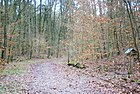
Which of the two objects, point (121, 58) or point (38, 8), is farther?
point (38, 8)

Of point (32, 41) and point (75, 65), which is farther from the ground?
point (32, 41)

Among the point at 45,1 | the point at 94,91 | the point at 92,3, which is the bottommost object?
the point at 94,91

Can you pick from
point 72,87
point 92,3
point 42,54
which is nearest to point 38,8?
point 42,54

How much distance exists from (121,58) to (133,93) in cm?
1273

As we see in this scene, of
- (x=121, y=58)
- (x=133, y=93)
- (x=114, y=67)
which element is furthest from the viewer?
(x=121, y=58)

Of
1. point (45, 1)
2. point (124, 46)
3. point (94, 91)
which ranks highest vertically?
point (45, 1)

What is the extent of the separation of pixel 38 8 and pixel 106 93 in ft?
127

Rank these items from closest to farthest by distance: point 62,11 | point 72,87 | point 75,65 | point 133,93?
point 133,93
point 72,87
point 75,65
point 62,11

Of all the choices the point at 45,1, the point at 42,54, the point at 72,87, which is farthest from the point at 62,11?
the point at 72,87

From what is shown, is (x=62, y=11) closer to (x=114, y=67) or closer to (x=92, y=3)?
(x=92, y=3)

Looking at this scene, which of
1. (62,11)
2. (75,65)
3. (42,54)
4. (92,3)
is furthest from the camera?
(62,11)

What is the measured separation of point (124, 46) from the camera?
21547 mm

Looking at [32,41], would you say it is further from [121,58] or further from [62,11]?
[121,58]

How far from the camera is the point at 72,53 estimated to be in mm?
37688
